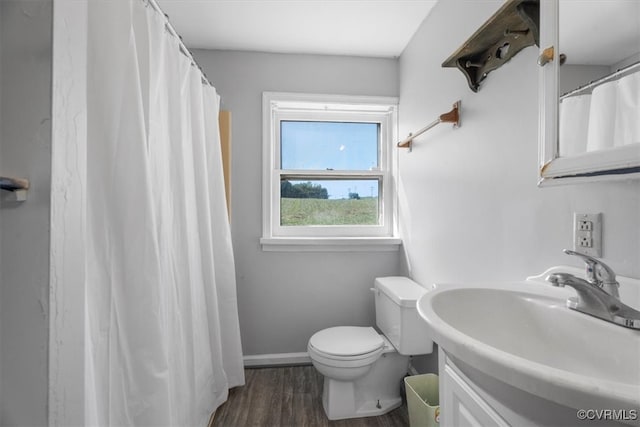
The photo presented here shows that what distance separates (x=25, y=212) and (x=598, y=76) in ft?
4.49

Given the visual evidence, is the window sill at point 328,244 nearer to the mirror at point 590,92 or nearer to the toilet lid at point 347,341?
the toilet lid at point 347,341

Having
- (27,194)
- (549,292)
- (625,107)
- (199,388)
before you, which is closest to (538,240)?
(549,292)

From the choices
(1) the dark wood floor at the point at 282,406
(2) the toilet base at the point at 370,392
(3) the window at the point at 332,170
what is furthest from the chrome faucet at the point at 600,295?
(3) the window at the point at 332,170

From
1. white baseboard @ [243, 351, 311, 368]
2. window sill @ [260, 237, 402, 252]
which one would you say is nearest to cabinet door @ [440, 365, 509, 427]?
window sill @ [260, 237, 402, 252]

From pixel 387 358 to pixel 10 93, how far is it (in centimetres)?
182

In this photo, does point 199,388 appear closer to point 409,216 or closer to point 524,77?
point 409,216

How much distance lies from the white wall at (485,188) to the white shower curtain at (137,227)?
1273mm

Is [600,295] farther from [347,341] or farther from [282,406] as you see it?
[282,406]

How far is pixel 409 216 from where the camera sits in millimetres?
1977

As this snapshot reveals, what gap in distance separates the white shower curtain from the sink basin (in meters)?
0.90

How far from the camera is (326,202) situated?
7.50 feet

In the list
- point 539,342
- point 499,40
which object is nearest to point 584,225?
point 539,342

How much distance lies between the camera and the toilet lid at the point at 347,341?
153 cm

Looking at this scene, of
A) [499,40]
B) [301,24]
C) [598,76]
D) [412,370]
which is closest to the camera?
[598,76]
